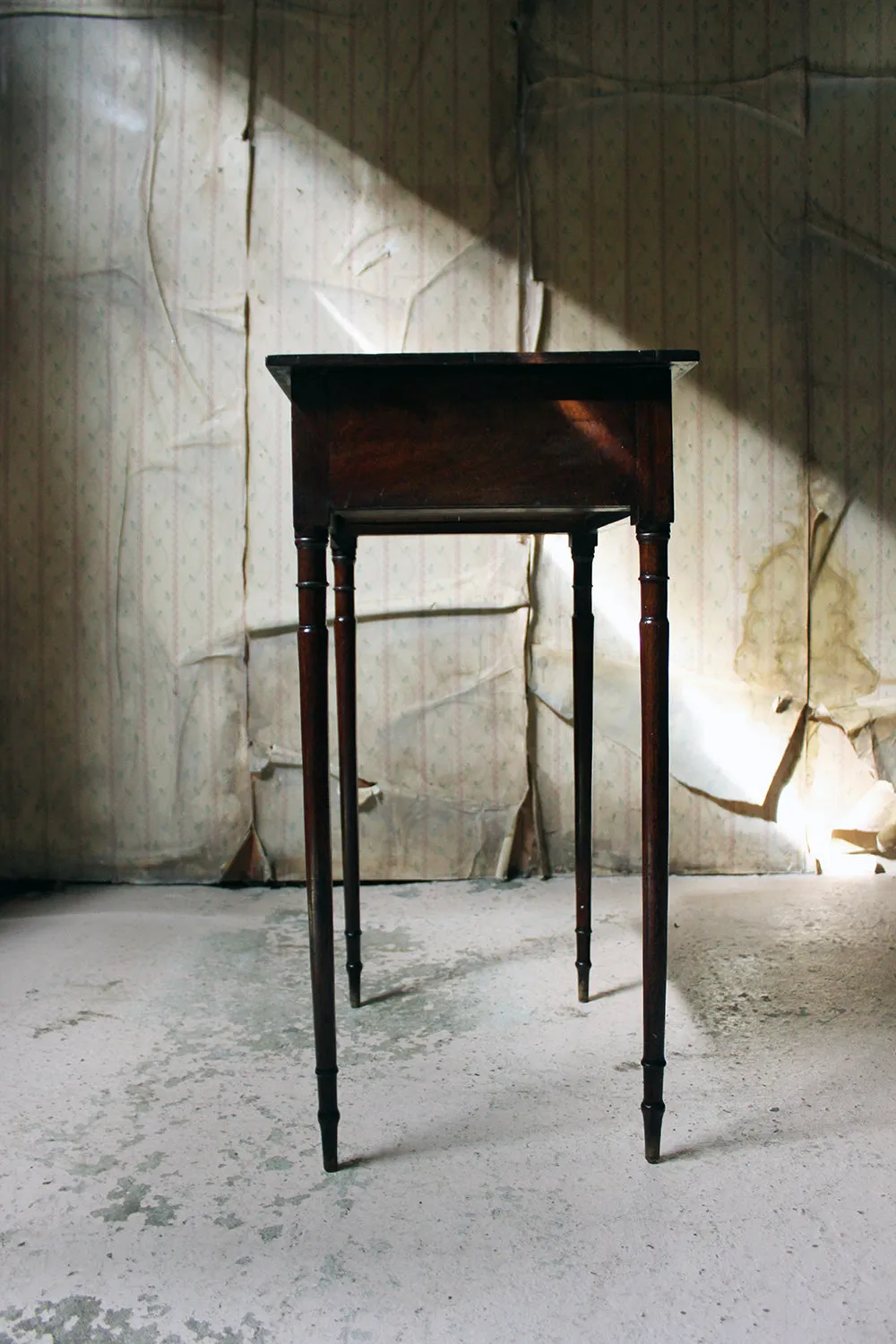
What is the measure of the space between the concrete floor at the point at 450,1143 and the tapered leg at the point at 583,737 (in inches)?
4.0

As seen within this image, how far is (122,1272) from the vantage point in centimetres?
92

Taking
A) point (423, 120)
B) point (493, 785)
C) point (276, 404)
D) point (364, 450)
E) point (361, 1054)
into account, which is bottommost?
point (361, 1054)

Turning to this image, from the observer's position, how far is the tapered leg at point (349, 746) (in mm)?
1606

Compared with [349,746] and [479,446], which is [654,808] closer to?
[479,446]

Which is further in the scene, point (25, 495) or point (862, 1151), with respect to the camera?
point (25, 495)

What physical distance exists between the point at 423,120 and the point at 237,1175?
224 cm

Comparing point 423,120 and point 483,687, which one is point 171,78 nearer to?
point 423,120

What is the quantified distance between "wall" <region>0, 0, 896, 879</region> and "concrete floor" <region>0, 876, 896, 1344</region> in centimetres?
49

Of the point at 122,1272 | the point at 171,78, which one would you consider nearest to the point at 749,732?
the point at 122,1272

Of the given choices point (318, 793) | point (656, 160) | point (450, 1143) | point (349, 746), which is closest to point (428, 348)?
point (656, 160)

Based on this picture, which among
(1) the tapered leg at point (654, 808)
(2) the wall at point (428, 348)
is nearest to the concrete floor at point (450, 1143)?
(1) the tapered leg at point (654, 808)

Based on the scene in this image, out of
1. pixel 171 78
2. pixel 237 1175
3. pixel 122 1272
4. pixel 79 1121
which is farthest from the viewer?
pixel 171 78

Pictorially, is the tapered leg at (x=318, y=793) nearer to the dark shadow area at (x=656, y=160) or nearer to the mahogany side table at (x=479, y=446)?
the mahogany side table at (x=479, y=446)

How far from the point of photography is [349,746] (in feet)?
5.43
